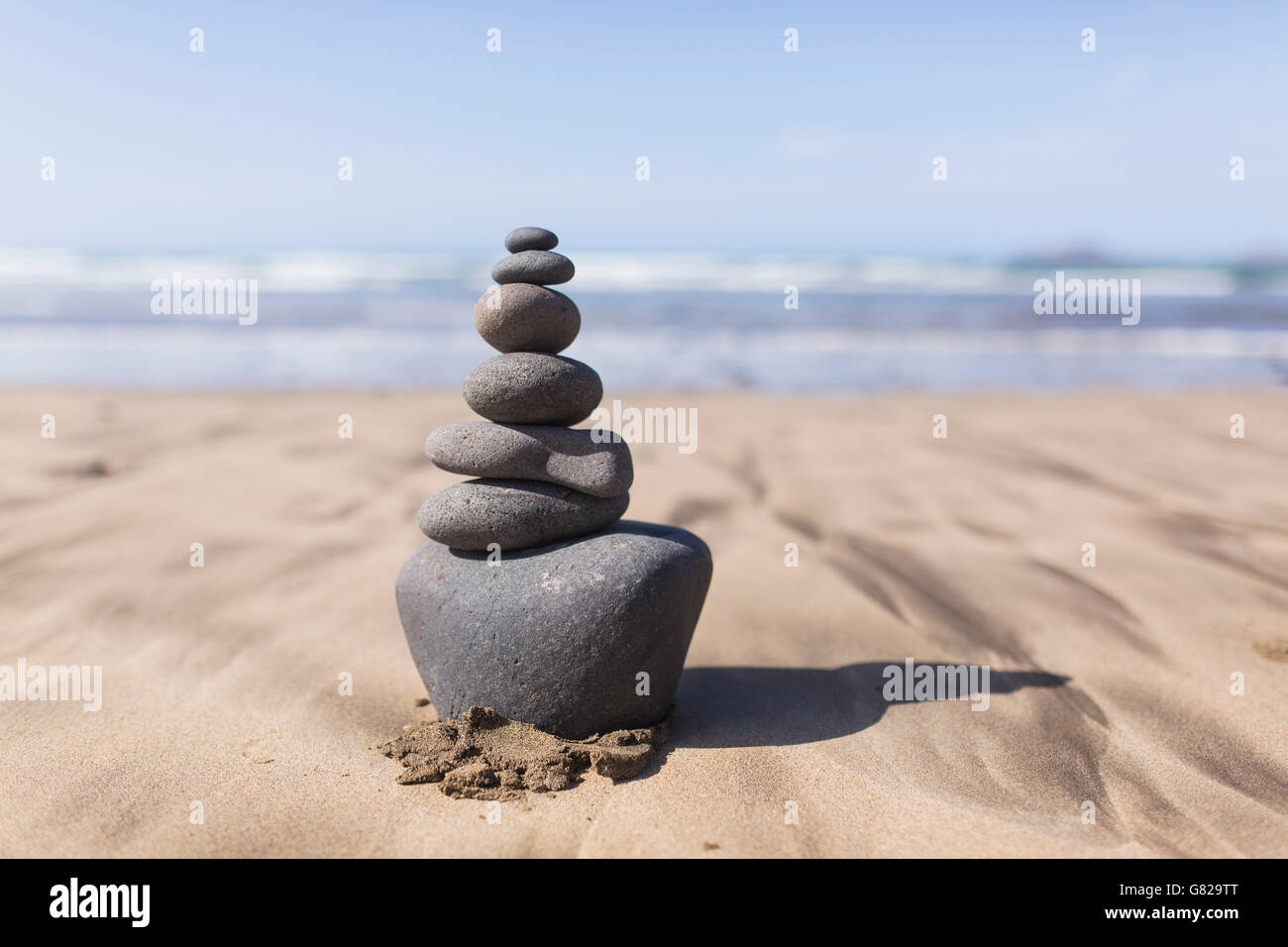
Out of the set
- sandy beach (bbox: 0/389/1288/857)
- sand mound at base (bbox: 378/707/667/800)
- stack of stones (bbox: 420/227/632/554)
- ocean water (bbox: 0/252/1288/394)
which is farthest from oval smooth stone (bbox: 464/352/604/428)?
ocean water (bbox: 0/252/1288/394)

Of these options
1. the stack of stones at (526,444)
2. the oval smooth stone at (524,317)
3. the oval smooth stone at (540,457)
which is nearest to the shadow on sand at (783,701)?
the stack of stones at (526,444)

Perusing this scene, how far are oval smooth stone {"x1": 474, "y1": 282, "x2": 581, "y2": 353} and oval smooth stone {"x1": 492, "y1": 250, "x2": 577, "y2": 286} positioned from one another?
42 mm

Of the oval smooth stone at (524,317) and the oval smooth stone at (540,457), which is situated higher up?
the oval smooth stone at (524,317)

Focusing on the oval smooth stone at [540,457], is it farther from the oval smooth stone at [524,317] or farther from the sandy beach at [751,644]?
the sandy beach at [751,644]

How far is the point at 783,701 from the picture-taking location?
14.5ft

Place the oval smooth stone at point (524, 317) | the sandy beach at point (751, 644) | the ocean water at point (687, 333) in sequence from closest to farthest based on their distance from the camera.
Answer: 1. the sandy beach at point (751, 644)
2. the oval smooth stone at point (524, 317)
3. the ocean water at point (687, 333)

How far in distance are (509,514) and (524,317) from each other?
0.90 meters

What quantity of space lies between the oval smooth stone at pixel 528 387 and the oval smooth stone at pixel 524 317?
0.07 meters

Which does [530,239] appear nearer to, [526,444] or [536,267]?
[536,267]

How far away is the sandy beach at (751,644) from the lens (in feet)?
10.9
